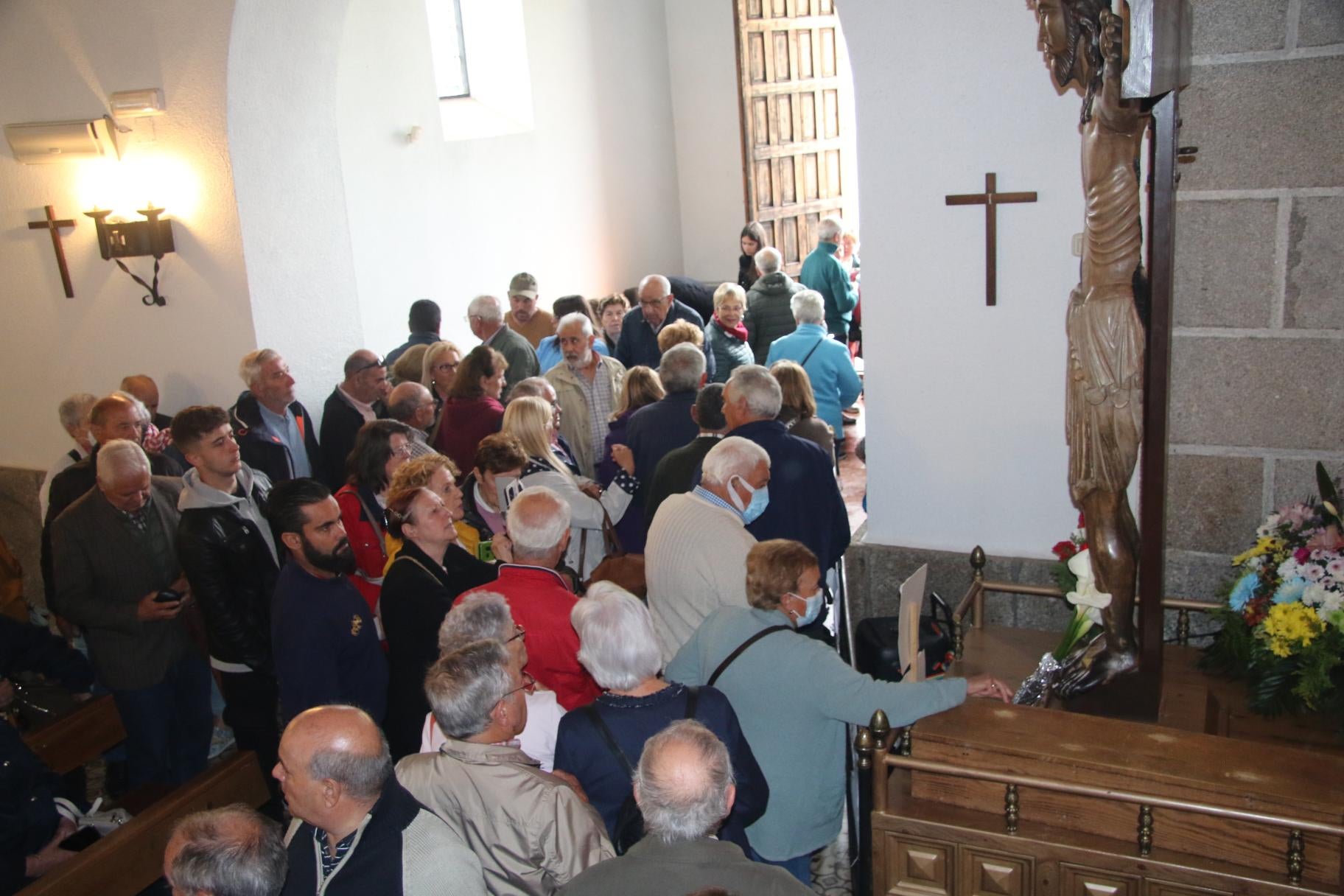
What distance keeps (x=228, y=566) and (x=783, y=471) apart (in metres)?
2.10

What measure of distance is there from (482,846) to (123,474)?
2.59 metres

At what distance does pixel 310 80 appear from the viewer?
6.34 metres

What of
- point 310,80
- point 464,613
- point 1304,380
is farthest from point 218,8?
point 1304,380

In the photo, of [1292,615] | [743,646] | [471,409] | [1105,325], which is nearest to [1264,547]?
[1292,615]

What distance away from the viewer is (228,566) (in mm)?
4344

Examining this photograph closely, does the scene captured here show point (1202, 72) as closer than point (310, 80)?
Yes

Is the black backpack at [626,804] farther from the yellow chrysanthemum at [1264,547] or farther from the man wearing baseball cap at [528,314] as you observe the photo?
the man wearing baseball cap at [528,314]

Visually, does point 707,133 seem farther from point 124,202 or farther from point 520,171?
point 124,202

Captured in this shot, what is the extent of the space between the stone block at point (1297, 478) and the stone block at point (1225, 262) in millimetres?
515

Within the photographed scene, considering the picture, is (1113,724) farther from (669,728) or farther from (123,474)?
(123,474)

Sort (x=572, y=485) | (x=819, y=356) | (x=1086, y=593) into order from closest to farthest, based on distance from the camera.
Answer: (x=1086, y=593) < (x=572, y=485) < (x=819, y=356)

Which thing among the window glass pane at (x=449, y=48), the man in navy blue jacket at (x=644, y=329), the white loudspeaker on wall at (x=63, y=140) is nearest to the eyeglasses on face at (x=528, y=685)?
the white loudspeaker on wall at (x=63, y=140)

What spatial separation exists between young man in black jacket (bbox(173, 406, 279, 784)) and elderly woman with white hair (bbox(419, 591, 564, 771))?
1370mm

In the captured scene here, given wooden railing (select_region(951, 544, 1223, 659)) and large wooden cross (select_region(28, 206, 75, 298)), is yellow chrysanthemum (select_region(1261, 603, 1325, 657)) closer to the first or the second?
wooden railing (select_region(951, 544, 1223, 659))
